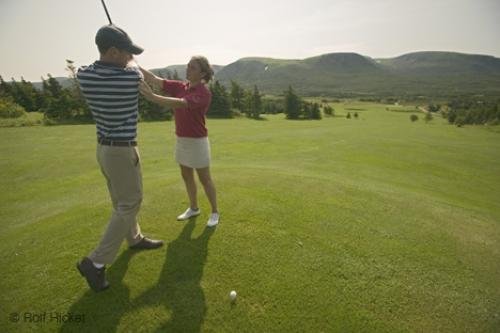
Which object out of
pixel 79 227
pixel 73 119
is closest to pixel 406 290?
pixel 79 227

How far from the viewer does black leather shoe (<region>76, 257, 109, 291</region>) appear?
3363mm

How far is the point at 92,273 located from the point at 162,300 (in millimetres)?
937

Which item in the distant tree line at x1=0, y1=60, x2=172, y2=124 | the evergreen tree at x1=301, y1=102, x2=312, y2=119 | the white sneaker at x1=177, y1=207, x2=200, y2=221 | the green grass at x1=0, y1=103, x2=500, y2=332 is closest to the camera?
the green grass at x1=0, y1=103, x2=500, y2=332

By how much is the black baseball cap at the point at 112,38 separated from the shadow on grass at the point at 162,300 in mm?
2952

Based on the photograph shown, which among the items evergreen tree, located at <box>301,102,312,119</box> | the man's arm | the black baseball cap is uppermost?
the black baseball cap

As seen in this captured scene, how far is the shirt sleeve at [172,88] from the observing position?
444 centimetres

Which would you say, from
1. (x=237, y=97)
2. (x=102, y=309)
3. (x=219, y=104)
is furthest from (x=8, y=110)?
(x=102, y=309)

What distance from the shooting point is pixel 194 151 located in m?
4.54

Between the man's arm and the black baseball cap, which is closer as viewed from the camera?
the black baseball cap

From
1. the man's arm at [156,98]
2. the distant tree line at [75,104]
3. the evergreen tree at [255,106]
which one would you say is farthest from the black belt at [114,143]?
the evergreen tree at [255,106]

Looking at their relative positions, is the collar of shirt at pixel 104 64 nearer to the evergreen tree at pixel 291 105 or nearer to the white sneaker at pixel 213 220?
the white sneaker at pixel 213 220

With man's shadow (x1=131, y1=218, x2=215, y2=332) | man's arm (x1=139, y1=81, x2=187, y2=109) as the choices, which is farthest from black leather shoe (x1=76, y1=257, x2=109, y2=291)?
man's arm (x1=139, y1=81, x2=187, y2=109)

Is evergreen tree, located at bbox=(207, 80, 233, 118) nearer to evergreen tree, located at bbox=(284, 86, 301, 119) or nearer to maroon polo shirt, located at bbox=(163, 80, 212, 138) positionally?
evergreen tree, located at bbox=(284, 86, 301, 119)

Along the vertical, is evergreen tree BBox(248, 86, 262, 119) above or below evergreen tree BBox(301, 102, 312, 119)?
above
